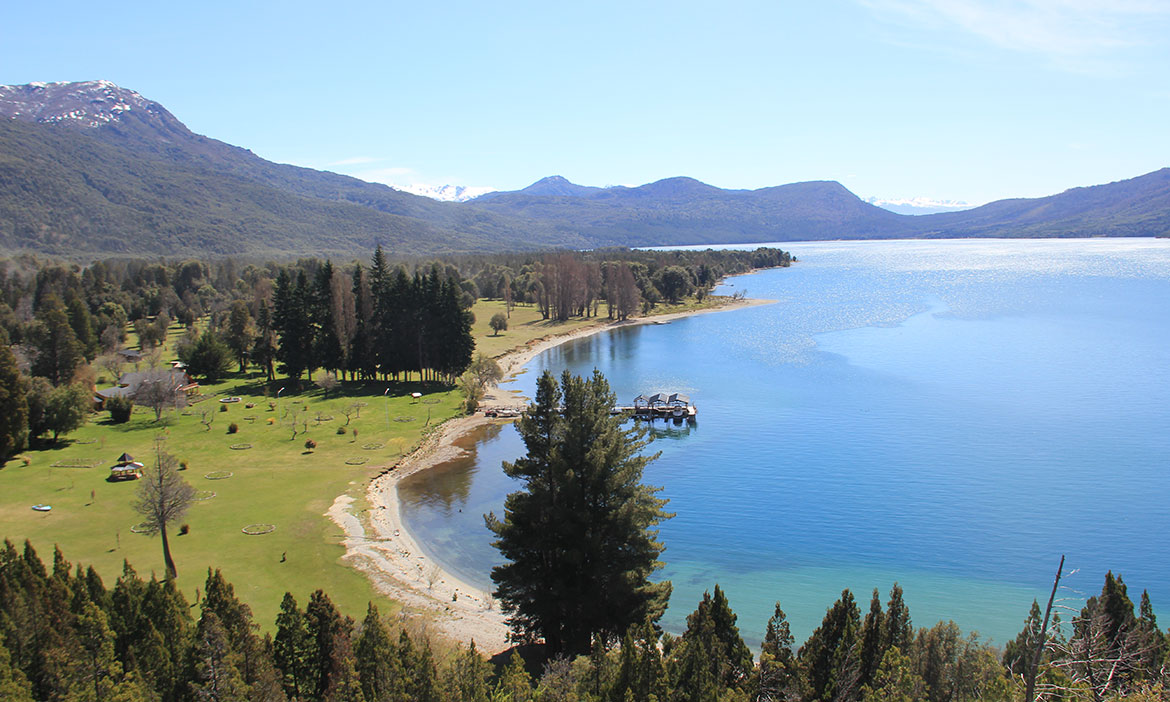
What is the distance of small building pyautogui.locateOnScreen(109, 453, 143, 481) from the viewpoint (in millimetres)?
40438

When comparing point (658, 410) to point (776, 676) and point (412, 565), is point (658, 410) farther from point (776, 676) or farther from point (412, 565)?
point (776, 676)

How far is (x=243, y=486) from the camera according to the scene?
131 ft

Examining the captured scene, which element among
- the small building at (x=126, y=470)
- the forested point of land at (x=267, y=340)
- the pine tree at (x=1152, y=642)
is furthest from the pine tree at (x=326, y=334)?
the pine tree at (x=1152, y=642)

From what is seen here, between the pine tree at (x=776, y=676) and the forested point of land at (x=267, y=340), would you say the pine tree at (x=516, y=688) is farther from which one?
the forested point of land at (x=267, y=340)

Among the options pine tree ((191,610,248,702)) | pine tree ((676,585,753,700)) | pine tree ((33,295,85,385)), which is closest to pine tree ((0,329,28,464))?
pine tree ((33,295,85,385))

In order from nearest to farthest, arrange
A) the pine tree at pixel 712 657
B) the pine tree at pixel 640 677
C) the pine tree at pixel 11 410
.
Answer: the pine tree at pixel 640 677 → the pine tree at pixel 712 657 → the pine tree at pixel 11 410

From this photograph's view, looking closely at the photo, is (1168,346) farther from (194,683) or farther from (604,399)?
Answer: (194,683)

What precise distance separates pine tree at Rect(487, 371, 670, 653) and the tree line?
1.90m

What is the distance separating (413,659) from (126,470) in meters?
33.0

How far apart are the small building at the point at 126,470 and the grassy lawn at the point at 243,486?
0.85 m

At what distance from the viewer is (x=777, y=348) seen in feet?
305

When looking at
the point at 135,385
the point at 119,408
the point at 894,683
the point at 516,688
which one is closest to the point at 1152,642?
the point at 894,683

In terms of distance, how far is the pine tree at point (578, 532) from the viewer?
73.8 feet

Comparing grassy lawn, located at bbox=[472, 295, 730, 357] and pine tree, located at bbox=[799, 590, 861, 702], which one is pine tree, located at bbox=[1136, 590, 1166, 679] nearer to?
pine tree, located at bbox=[799, 590, 861, 702]
